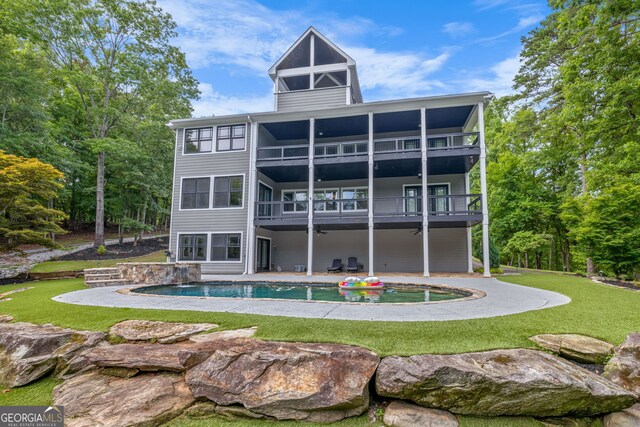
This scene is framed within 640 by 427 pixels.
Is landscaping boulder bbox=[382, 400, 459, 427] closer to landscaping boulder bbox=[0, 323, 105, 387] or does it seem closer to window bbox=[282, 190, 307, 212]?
landscaping boulder bbox=[0, 323, 105, 387]

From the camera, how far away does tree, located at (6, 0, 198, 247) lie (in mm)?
18625

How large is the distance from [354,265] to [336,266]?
965 mm

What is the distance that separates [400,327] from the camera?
448cm

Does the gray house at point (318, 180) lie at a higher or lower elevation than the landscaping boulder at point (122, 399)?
higher

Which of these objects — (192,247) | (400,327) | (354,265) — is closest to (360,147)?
(354,265)

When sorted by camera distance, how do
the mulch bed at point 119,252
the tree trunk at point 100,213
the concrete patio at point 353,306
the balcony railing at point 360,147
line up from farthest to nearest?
the tree trunk at point 100,213
the mulch bed at point 119,252
the balcony railing at point 360,147
the concrete patio at point 353,306

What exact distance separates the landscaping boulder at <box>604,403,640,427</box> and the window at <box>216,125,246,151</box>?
1550cm

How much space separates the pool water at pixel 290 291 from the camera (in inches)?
348

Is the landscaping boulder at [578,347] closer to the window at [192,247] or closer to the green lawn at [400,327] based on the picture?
the green lawn at [400,327]

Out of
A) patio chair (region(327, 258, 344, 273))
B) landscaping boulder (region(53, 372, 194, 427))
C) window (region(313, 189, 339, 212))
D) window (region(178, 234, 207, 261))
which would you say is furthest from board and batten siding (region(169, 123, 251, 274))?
landscaping boulder (region(53, 372, 194, 427))

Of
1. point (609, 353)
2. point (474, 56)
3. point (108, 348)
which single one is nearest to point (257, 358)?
point (108, 348)

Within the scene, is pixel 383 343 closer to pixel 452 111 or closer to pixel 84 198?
pixel 452 111

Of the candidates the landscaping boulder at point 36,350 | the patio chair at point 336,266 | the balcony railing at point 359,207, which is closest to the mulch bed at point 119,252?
the balcony railing at point 359,207

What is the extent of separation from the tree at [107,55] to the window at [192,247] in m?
7.23
